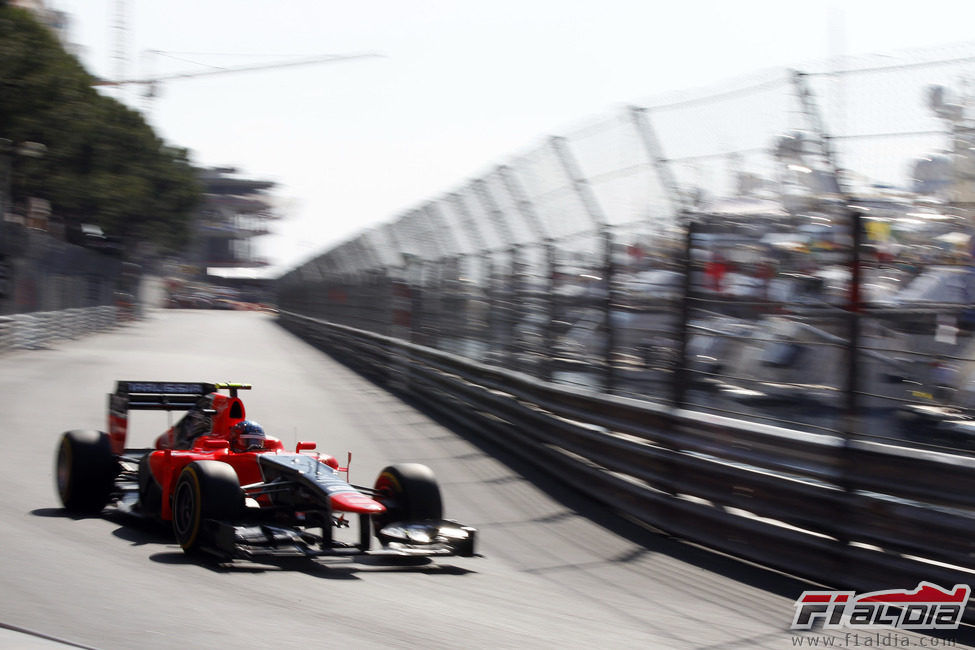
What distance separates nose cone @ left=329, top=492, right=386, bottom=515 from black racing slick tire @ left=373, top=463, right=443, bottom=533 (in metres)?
0.43

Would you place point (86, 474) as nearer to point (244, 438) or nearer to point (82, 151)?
point (244, 438)

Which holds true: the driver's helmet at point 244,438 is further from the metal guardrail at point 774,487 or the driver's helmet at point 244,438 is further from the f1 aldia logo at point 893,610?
the f1 aldia logo at point 893,610

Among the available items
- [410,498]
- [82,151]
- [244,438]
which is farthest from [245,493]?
[82,151]

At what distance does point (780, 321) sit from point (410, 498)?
2.33 meters

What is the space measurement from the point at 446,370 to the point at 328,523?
29.0 feet

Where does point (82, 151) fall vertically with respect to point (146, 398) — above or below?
above

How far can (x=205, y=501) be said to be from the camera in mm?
6152

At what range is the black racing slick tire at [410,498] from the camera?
6691mm

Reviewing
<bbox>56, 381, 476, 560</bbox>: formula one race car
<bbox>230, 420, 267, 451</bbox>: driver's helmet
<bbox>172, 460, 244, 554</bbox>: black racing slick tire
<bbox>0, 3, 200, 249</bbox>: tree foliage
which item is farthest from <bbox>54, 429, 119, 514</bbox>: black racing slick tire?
<bbox>0, 3, 200, 249</bbox>: tree foliage

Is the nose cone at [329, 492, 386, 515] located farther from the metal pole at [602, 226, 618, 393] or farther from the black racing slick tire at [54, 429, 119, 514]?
the metal pole at [602, 226, 618, 393]

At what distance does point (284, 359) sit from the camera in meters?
26.8

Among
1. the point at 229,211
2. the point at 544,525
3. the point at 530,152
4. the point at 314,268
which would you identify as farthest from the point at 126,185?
the point at 229,211

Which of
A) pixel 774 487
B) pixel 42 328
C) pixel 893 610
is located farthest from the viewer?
pixel 42 328

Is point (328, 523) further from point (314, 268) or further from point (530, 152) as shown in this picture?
point (314, 268)
